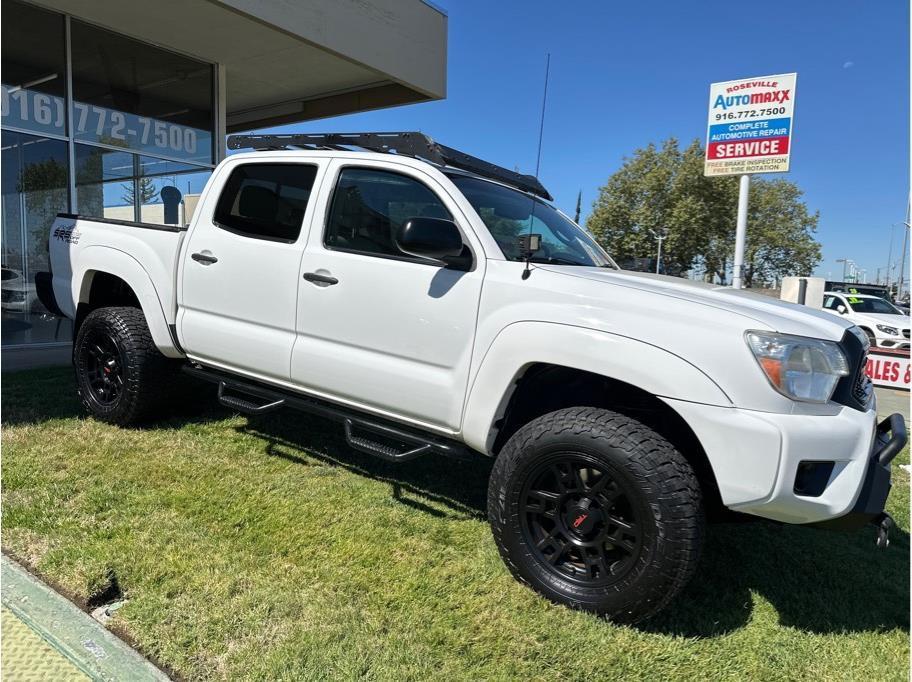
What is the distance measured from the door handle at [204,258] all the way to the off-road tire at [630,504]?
2274 millimetres

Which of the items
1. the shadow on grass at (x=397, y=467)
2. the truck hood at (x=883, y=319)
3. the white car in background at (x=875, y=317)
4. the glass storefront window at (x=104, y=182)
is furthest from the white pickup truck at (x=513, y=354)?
the truck hood at (x=883, y=319)

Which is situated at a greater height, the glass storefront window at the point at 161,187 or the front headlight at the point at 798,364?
the glass storefront window at the point at 161,187

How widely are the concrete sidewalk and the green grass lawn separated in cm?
8

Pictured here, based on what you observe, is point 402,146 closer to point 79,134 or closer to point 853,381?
point 853,381

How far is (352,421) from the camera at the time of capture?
348cm

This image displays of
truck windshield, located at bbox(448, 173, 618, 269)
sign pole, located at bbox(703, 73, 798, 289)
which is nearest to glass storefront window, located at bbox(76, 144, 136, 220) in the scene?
truck windshield, located at bbox(448, 173, 618, 269)

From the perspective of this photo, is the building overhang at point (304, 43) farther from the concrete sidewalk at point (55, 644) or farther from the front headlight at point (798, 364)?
the front headlight at point (798, 364)

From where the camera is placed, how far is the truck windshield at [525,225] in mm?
3256

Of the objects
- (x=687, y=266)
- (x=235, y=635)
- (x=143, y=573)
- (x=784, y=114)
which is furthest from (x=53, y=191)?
(x=687, y=266)

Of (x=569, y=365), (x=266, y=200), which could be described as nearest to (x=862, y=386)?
(x=569, y=365)

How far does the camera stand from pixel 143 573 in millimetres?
2762

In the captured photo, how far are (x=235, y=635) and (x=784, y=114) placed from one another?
1239 centimetres

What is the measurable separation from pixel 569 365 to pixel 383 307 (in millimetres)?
1046

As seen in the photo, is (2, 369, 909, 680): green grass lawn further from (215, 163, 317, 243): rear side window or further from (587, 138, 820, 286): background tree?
(587, 138, 820, 286): background tree
